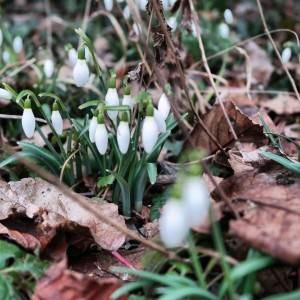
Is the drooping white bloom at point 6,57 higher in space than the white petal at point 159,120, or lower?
lower

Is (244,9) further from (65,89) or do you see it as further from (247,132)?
(247,132)

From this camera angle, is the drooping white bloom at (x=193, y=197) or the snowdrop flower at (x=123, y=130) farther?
the snowdrop flower at (x=123, y=130)

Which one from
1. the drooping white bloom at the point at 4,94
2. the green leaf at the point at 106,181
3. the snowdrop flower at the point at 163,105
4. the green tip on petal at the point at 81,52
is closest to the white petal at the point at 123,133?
the snowdrop flower at the point at 163,105

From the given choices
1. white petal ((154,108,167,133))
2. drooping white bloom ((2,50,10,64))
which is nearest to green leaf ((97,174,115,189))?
white petal ((154,108,167,133))

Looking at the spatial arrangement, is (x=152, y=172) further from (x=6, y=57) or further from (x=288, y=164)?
(x=6, y=57)

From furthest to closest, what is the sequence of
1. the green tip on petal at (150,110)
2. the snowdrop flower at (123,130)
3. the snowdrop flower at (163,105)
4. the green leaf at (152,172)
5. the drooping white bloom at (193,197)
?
the green leaf at (152,172) → the snowdrop flower at (163,105) → the snowdrop flower at (123,130) → the green tip on petal at (150,110) → the drooping white bloom at (193,197)

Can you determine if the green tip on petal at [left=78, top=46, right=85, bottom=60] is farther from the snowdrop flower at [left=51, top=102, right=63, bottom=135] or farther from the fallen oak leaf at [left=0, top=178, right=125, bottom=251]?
the fallen oak leaf at [left=0, top=178, right=125, bottom=251]

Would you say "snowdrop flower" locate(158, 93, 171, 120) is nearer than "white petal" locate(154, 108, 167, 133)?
No

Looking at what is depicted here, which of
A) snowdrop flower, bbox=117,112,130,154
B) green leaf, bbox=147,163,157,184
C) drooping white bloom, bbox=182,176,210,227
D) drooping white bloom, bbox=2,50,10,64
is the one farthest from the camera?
drooping white bloom, bbox=2,50,10,64

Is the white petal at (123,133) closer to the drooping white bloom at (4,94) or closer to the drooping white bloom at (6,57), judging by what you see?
the drooping white bloom at (4,94)
